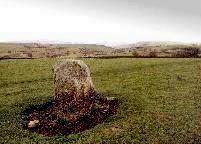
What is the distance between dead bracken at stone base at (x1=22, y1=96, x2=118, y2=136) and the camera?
2364 cm

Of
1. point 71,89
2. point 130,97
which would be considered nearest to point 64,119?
point 71,89

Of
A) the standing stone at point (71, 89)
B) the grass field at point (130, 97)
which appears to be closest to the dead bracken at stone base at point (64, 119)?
the standing stone at point (71, 89)

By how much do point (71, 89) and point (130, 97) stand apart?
241 inches

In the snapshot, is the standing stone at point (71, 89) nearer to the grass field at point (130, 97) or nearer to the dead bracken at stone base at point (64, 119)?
the dead bracken at stone base at point (64, 119)

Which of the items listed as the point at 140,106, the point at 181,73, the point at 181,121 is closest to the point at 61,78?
the point at 140,106

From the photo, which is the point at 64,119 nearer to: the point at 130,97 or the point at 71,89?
the point at 71,89

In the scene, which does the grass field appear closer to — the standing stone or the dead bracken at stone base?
the dead bracken at stone base

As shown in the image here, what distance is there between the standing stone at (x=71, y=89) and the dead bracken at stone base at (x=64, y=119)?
15 centimetres

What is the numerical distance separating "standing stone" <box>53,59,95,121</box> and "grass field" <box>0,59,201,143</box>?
8.47 ft

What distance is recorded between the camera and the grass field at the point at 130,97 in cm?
2188

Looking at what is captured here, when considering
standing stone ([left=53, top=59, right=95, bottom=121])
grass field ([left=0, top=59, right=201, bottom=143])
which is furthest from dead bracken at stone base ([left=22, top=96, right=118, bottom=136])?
grass field ([left=0, top=59, right=201, bottom=143])

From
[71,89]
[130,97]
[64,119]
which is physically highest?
Answer: [71,89]

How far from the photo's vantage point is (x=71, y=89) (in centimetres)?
2500

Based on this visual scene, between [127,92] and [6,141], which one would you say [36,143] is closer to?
[6,141]
